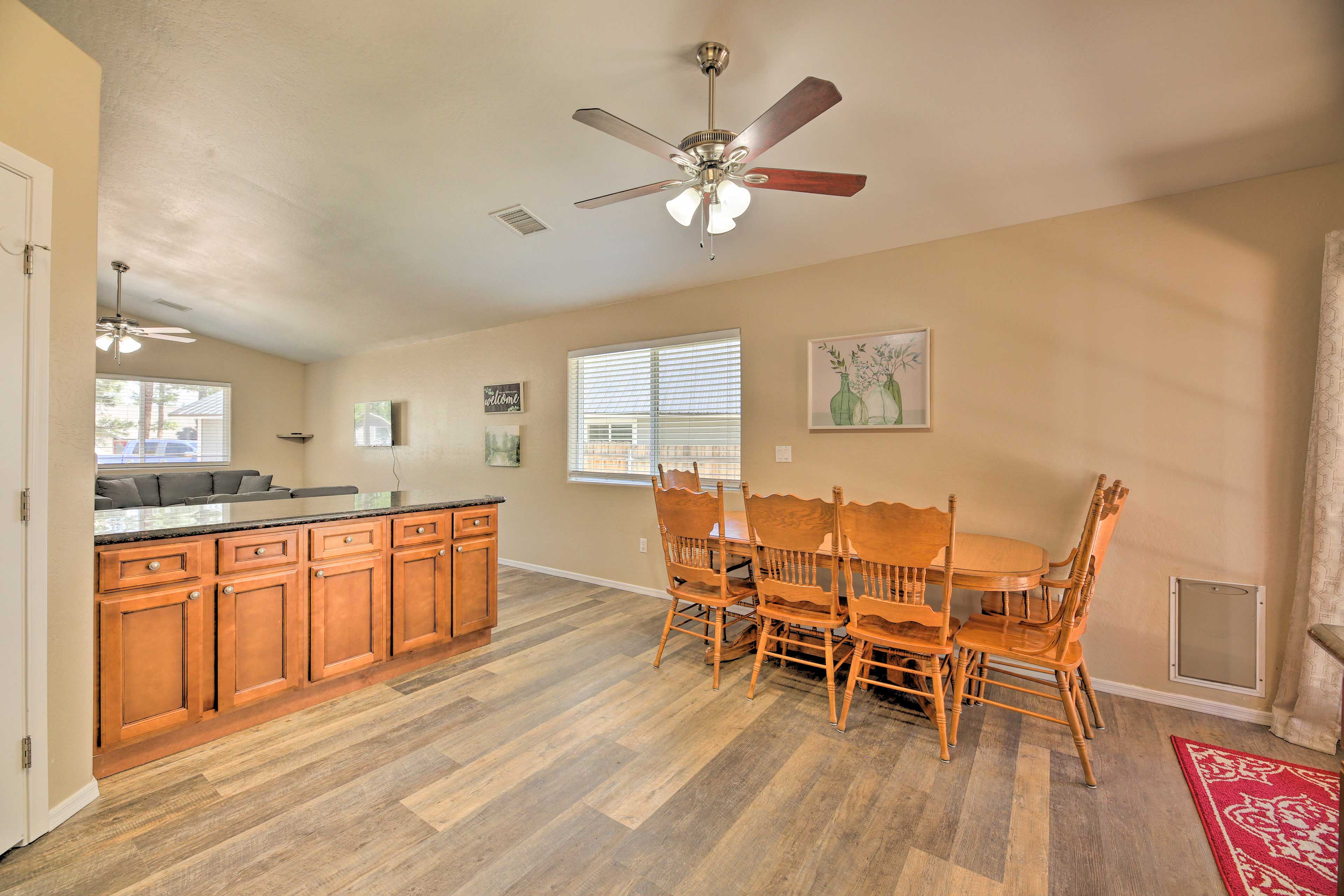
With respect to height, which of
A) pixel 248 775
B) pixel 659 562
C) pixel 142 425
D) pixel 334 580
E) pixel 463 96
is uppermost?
pixel 463 96

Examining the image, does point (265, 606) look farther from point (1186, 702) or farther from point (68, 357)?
point (1186, 702)

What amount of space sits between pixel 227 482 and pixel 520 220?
6174 mm

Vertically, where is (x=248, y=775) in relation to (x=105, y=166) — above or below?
below

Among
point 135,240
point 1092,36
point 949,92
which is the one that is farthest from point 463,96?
point 135,240

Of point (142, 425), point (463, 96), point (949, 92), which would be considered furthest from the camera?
point (142, 425)

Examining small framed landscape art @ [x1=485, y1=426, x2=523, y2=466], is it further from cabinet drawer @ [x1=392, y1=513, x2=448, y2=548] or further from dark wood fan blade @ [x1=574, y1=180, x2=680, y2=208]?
dark wood fan blade @ [x1=574, y1=180, x2=680, y2=208]

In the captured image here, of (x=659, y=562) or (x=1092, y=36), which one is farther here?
(x=659, y=562)

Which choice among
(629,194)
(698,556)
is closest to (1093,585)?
(698,556)

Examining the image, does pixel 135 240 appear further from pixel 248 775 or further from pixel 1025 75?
pixel 1025 75

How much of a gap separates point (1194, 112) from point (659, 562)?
3.96m

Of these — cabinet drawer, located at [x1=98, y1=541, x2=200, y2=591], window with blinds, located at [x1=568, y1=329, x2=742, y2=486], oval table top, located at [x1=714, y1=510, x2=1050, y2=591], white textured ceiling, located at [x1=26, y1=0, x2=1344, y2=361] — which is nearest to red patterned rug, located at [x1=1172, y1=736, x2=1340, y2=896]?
oval table top, located at [x1=714, y1=510, x2=1050, y2=591]

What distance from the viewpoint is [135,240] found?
4.60 m

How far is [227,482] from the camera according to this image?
6.92 m

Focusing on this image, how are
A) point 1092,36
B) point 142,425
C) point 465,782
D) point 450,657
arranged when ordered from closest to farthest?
point 1092,36, point 465,782, point 450,657, point 142,425
